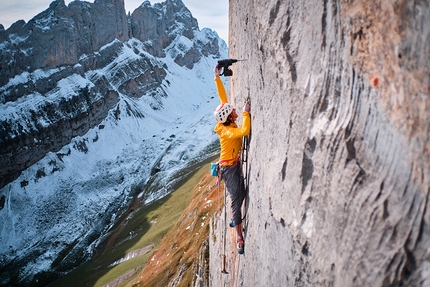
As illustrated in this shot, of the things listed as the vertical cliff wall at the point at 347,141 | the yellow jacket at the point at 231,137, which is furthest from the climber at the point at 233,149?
the vertical cliff wall at the point at 347,141

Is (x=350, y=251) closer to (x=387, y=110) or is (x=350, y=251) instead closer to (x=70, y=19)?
(x=387, y=110)

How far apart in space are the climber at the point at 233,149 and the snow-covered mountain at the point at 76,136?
241 ft

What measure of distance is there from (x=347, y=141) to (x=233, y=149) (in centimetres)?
597

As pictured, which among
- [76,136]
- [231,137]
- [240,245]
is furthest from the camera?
[76,136]

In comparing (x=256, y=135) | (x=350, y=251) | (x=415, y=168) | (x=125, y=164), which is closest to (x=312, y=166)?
(x=350, y=251)

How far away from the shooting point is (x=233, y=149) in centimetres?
1070

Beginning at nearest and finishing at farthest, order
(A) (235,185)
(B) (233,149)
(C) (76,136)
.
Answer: (B) (233,149)
(A) (235,185)
(C) (76,136)

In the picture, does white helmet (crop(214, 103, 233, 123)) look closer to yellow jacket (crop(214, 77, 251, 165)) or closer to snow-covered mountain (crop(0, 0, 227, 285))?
yellow jacket (crop(214, 77, 251, 165))

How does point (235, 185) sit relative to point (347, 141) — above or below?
below

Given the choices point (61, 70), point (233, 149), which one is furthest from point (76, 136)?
point (233, 149)

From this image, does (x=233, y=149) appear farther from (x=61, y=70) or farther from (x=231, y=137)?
(x=61, y=70)

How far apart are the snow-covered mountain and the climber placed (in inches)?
2898

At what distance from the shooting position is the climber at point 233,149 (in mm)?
9961

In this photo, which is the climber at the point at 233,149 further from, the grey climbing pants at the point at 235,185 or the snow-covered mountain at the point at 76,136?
the snow-covered mountain at the point at 76,136
